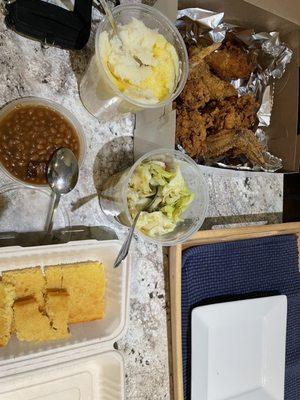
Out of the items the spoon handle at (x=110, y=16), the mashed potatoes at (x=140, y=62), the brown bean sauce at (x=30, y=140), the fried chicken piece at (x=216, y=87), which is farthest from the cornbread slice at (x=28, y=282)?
the fried chicken piece at (x=216, y=87)

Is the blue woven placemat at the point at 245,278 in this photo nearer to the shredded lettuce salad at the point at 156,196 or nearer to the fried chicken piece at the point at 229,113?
the shredded lettuce salad at the point at 156,196

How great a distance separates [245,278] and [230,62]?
0.73m

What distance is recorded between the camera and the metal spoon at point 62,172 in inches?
44.7

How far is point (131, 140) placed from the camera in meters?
1.39

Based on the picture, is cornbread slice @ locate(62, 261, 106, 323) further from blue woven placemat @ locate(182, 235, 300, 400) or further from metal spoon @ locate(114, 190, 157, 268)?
blue woven placemat @ locate(182, 235, 300, 400)

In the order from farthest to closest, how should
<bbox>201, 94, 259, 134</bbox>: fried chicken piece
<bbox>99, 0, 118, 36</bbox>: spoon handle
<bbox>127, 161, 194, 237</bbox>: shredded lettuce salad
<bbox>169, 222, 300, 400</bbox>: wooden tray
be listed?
<bbox>201, 94, 259, 134</bbox>: fried chicken piece → <bbox>169, 222, 300, 400</bbox>: wooden tray → <bbox>127, 161, 194, 237</bbox>: shredded lettuce salad → <bbox>99, 0, 118, 36</bbox>: spoon handle

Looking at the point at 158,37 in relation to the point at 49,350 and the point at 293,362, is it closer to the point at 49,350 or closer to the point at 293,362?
the point at 49,350

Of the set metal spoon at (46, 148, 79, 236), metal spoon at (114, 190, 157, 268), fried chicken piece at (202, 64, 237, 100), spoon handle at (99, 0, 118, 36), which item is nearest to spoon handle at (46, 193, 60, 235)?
metal spoon at (46, 148, 79, 236)

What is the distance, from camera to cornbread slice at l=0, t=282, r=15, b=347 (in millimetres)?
1063

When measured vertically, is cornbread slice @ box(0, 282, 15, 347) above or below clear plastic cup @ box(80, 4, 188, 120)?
below

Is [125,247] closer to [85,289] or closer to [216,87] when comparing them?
[85,289]

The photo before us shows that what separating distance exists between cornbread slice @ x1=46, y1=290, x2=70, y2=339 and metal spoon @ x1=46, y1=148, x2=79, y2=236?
25 cm

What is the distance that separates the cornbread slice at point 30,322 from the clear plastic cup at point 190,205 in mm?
327

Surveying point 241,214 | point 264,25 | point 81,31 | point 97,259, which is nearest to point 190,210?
point 97,259
